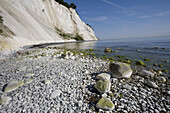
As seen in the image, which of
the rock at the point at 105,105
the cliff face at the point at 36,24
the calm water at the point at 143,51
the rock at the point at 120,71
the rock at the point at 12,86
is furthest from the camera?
the cliff face at the point at 36,24

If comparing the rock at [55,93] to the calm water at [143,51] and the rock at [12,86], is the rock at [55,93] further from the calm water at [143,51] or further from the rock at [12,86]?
the calm water at [143,51]

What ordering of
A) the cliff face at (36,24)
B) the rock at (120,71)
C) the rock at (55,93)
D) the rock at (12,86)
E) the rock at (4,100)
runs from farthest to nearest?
the cliff face at (36,24)
the rock at (120,71)
the rock at (12,86)
the rock at (55,93)
the rock at (4,100)

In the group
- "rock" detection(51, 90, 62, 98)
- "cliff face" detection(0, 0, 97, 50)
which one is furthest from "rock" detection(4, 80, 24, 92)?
"cliff face" detection(0, 0, 97, 50)

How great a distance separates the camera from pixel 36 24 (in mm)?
39188

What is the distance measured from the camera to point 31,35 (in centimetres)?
3141

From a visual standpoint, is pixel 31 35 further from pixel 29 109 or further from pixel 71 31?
pixel 71 31

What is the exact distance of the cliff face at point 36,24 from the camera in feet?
79.7

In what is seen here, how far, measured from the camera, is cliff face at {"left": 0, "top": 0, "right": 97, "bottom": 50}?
24294mm

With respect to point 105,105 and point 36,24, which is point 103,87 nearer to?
point 105,105

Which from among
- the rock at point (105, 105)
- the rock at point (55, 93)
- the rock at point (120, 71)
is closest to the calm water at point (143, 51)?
the rock at point (120, 71)

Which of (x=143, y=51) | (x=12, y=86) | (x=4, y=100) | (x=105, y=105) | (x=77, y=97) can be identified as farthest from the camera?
(x=143, y=51)

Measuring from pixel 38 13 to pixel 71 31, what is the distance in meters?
27.5

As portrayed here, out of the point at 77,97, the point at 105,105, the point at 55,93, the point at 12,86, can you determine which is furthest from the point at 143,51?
the point at 12,86

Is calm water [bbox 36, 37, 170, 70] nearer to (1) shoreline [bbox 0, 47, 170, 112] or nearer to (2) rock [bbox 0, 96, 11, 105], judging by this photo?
(1) shoreline [bbox 0, 47, 170, 112]
